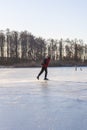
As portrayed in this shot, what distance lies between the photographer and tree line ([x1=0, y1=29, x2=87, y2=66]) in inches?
2739

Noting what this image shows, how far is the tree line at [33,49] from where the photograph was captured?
69.6 metres

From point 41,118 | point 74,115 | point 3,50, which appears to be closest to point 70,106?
point 74,115

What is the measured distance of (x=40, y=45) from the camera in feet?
248

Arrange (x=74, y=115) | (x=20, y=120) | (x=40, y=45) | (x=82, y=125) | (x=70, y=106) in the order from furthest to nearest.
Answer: (x=40, y=45), (x=70, y=106), (x=74, y=115), (x=20, y=120), (x=82, y=125)

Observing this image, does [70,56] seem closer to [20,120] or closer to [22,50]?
[22,50]

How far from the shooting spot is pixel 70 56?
75.9 m

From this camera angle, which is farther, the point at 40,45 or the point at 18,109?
the point at 40,45

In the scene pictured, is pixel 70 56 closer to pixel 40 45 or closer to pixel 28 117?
pixel 40 45

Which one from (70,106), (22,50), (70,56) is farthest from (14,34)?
(70,106)

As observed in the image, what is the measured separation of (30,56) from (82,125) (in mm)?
67946

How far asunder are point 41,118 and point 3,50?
65830 millimetres

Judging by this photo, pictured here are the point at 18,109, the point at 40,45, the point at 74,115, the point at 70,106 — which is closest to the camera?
the point at 74,115

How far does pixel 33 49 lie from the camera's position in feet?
245

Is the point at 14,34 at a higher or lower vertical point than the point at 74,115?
higher
